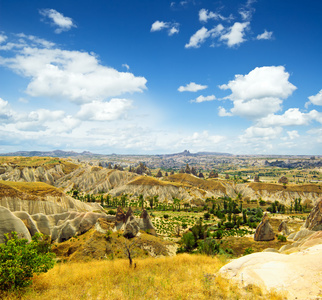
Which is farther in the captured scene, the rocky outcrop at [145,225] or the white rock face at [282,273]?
the rocky outcrop at [145,225]

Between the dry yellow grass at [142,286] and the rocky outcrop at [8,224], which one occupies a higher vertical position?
the dry yellow grass at [142,286]

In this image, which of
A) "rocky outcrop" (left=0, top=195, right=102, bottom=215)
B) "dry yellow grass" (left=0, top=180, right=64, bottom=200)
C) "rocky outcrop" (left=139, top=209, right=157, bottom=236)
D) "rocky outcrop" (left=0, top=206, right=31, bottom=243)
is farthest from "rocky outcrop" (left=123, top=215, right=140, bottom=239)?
"dry yellow grass" (left=0, top=180, right=64, bottom=200)

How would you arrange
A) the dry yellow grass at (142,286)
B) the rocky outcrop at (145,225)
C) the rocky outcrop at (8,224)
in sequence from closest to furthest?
the dry yellow grass at (142,286)
the rocky outcrop at (8,224)
the rocky outcrop at (145,225)

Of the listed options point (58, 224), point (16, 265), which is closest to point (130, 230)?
point (58, 224)

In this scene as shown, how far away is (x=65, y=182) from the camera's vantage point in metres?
132

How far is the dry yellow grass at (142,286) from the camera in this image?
402 inches

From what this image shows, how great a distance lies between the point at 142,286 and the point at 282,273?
798 cm

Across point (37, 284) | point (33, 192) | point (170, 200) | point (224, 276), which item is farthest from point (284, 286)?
point (170, 200)

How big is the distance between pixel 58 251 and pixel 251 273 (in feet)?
98.6

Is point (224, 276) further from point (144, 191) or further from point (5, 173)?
point (5, 173)

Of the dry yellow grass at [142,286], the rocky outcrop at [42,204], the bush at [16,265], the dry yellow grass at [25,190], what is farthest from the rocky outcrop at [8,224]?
the bush at [16,265]

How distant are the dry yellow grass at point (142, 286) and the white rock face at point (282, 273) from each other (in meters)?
0.76

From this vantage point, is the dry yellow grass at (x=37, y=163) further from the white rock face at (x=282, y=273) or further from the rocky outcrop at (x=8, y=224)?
the white rock face at (x=282, y=273)

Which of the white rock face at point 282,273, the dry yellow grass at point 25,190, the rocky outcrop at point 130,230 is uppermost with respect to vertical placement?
the white rock face at point 282,273
